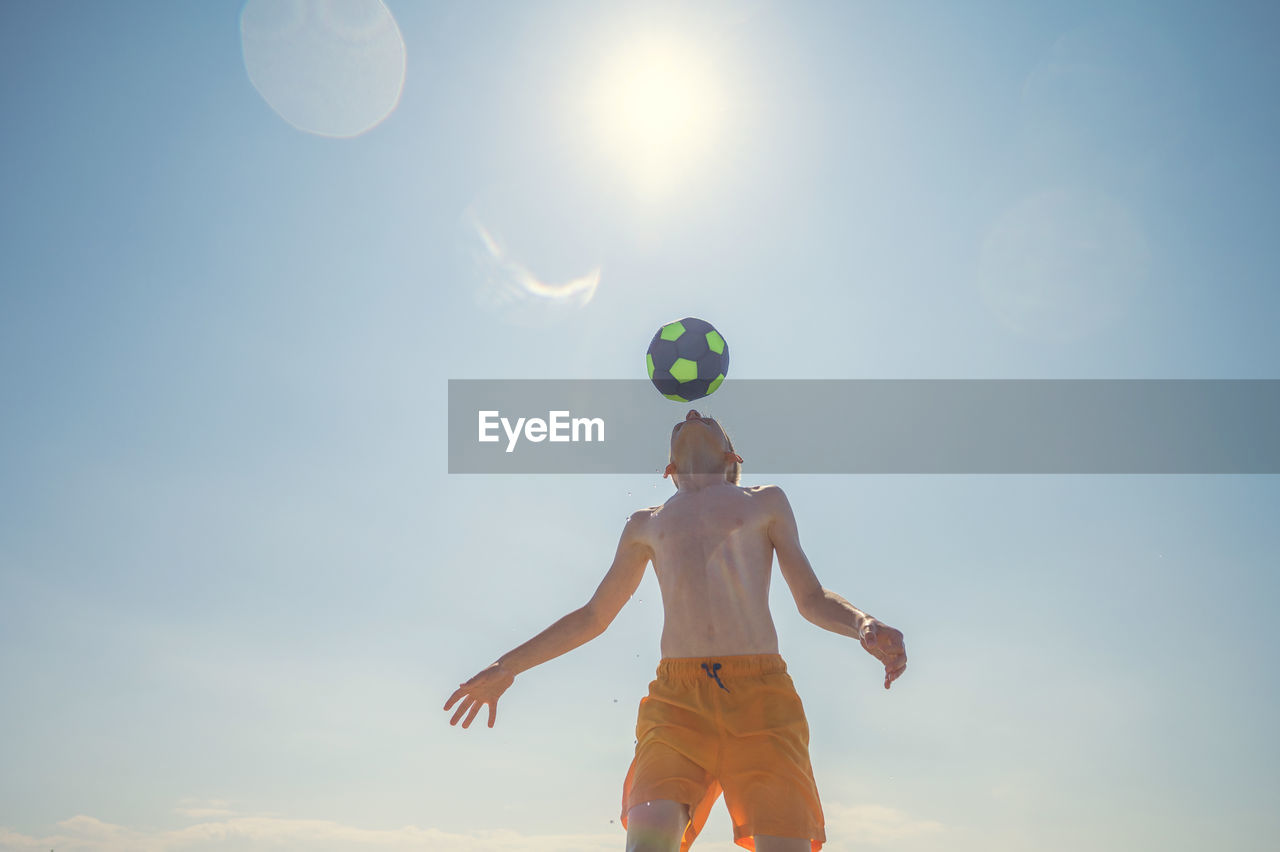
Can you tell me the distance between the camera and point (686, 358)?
282 inches

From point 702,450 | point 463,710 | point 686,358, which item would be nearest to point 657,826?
point 463,710

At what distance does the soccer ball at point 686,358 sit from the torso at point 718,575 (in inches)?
59.7

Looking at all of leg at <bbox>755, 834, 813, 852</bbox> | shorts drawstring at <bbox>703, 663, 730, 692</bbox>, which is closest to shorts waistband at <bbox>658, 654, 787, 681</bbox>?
shorts drawstring at <bbox>703, 663, 730, 692</bbox>

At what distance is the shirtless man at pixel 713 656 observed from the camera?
4855mm

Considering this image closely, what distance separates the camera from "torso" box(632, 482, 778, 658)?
5539 mm

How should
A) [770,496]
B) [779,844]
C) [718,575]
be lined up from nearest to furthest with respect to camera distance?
[779,844]
[718,575]
[770,496]

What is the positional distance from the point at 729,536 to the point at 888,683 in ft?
4.97

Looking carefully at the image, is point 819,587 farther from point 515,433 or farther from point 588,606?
point 515,433

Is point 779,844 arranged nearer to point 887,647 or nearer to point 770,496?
point 887,647

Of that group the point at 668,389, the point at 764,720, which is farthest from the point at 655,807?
the point at 668,389

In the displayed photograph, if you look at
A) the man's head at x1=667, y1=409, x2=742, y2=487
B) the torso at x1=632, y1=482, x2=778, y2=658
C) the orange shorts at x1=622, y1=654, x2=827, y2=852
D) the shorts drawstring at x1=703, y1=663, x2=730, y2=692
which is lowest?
the orange shorts at x1=622, y1=654, x2=827, y2=852

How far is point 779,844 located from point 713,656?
44.4 inches

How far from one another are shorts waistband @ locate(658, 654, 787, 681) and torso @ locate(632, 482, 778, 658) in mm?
42

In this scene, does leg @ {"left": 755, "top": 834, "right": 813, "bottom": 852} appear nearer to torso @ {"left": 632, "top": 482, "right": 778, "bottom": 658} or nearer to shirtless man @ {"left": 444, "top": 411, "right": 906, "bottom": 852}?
shirtless man @ {"left": 444, "top": 411, "right": 906, "bottom": 852}
